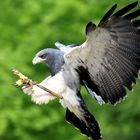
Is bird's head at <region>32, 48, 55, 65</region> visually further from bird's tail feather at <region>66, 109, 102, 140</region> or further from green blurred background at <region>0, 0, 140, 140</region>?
green blurred background at <region>0, 0, 140, 140</region>

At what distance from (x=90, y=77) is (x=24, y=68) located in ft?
15.8

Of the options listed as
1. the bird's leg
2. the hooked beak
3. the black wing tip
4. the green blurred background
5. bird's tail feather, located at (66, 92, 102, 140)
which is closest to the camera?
the bird's leg

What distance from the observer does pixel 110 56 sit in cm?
704

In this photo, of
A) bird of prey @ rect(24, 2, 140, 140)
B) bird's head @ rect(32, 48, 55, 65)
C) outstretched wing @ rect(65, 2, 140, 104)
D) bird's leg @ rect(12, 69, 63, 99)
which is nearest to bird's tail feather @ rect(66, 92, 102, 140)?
bird of prey @ rect(24, 2, 140, 140)

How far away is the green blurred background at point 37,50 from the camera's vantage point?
11.7 metres

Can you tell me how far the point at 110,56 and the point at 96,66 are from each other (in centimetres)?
12

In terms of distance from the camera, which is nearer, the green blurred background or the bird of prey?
the bird of prey

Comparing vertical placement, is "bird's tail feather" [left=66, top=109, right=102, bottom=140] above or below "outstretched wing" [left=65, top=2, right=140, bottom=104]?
below

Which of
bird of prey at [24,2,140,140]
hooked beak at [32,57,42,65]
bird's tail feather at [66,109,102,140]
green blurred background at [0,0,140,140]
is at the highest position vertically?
green blurred background at [0,0,140,140]

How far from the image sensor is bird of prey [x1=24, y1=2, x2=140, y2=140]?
6.80 m

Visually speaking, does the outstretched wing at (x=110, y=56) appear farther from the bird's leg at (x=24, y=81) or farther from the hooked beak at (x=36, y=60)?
the bird's leg at (x=24, y=81)

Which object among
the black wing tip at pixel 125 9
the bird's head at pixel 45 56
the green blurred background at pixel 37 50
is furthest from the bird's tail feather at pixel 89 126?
the green blurred background at pixel 37 50

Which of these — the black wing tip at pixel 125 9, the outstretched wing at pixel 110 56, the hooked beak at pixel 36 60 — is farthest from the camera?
the hooked beak at pixel 36 60

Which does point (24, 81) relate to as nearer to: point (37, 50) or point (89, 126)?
point (89, 126)
